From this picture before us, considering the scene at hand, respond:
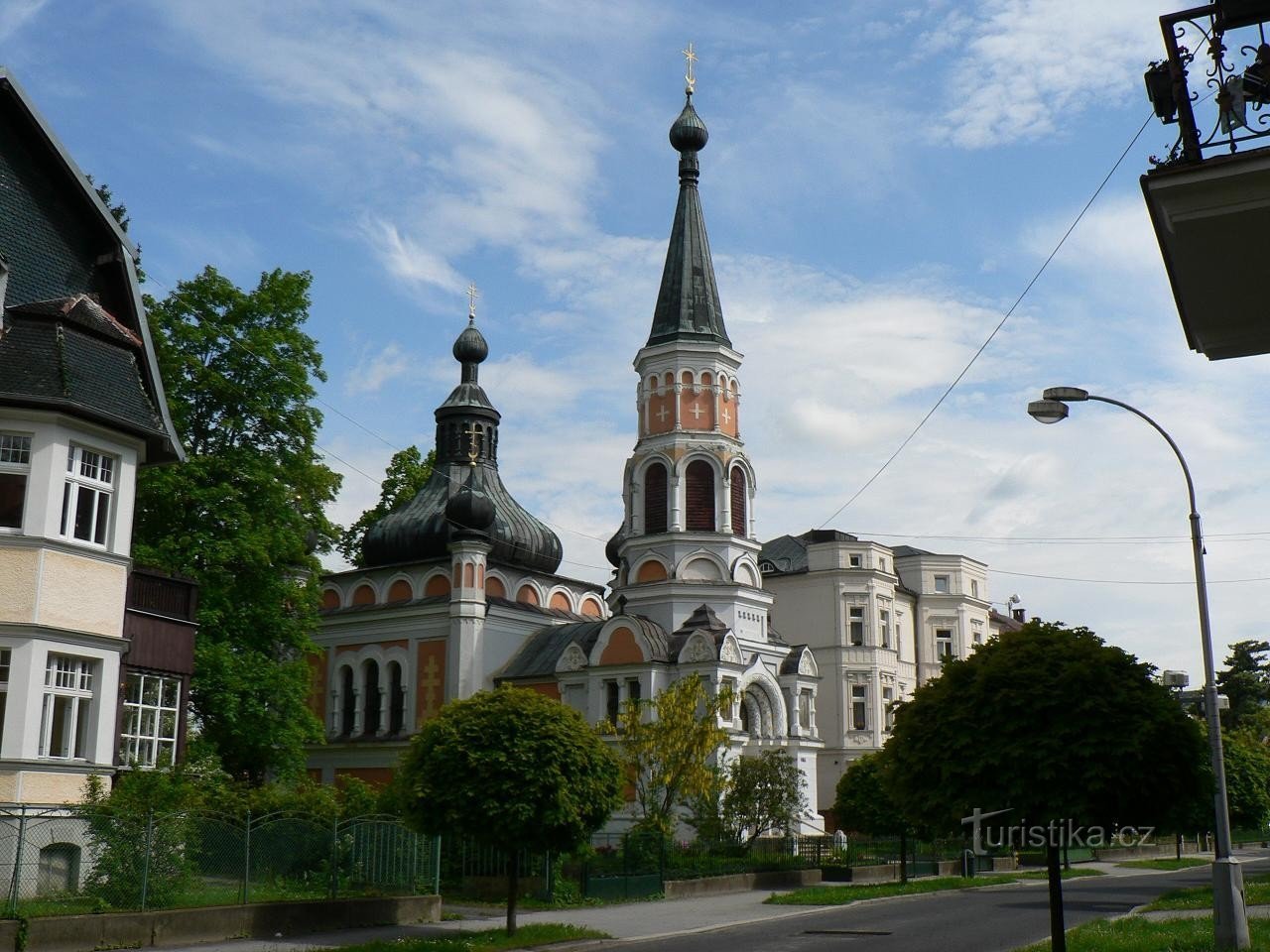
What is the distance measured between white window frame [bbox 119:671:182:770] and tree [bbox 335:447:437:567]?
33.2 meters

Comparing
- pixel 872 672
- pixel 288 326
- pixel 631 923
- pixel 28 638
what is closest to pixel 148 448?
pixel 28 638

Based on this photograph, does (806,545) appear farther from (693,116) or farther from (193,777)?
(193,777)

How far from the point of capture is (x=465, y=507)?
5059cm

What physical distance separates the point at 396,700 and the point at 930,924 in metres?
32.4

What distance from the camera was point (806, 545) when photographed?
2413 inches

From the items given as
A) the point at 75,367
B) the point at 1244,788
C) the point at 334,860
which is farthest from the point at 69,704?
the point at 1244,788

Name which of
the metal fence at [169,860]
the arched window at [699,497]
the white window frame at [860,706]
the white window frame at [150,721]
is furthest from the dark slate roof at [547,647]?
the metal fence at [169,860]

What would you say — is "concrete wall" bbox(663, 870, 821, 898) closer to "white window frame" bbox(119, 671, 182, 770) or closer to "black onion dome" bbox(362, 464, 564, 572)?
"white window frame" bbox(119, 671, 182, 770)

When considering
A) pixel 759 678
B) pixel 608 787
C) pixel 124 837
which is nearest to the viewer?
pixel 124 837

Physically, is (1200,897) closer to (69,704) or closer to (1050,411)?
(1050,411)

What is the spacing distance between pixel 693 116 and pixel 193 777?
38.5 metres

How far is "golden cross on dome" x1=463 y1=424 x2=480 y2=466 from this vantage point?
5644cm

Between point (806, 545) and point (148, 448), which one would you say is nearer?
point (148, 448)

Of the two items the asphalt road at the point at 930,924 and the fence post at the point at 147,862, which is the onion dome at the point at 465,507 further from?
the fence post at the point at 147,862
